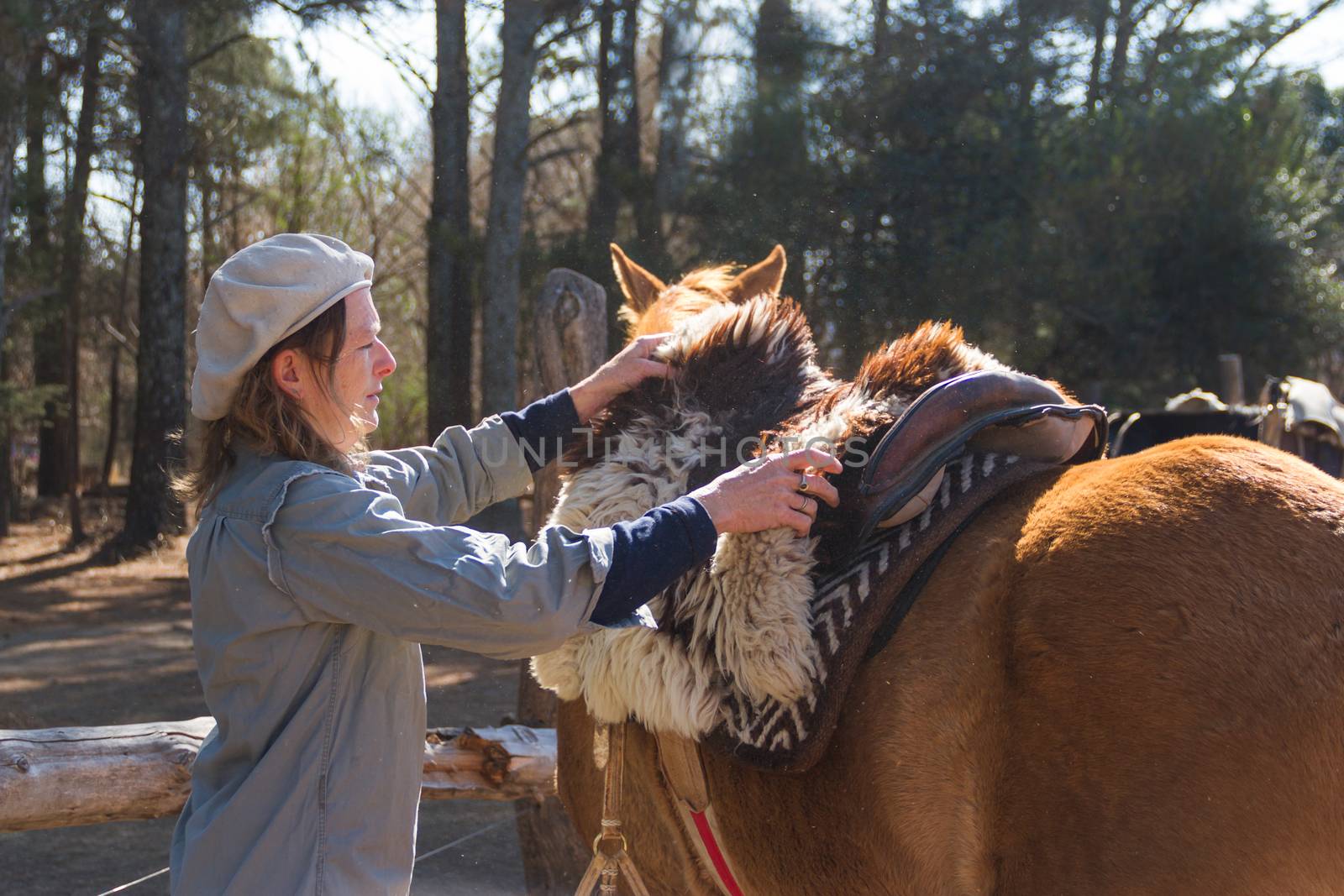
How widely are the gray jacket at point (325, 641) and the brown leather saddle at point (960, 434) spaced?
1.49 ft

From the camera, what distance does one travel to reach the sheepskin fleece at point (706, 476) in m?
1.55

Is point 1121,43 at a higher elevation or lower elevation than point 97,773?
higher

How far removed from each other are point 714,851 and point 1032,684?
614 millimetres

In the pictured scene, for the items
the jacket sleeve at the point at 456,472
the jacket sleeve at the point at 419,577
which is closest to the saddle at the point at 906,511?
the jacket sleeve at the point at 419,577

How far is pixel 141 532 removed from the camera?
11.2 metres

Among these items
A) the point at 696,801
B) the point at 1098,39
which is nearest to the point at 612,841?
the point at 696,801

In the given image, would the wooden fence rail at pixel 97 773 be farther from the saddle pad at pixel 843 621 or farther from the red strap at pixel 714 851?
the saddle pad at pixel 843 621

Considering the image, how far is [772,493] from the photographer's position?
4.93ft

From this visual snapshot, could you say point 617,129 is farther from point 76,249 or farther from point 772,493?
point 772,493

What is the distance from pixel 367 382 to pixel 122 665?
6.33 meters

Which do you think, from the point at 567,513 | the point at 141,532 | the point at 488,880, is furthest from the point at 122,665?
the point at 567,513

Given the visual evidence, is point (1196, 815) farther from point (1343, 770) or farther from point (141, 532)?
point (141, 532)

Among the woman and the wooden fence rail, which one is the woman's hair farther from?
the wooden fence rail

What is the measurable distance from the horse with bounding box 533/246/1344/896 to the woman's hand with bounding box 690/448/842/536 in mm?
67
